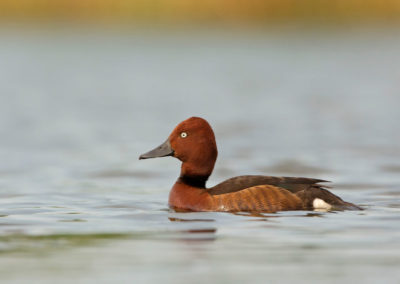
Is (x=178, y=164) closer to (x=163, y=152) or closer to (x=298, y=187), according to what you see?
(x=163, y=152)

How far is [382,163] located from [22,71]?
18359 millimetres

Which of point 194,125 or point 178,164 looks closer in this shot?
point 194,125

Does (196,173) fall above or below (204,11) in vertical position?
below

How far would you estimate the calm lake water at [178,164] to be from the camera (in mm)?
7078

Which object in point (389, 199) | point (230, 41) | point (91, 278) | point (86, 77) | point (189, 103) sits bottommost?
point (91, 278)

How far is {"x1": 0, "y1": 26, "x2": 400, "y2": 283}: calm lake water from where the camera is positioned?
23.2 ft

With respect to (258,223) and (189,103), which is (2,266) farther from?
(189,103)

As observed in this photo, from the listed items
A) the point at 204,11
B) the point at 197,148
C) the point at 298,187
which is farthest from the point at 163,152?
the point at 204,11

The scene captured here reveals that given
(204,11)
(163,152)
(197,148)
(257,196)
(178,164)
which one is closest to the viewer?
(257,196)

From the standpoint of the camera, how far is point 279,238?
26.0 feet

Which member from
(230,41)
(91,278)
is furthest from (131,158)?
(230,41)

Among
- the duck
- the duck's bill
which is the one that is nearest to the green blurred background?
the duck's bill

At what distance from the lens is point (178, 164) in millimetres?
14125

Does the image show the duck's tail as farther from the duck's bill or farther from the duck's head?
the duck's bill
